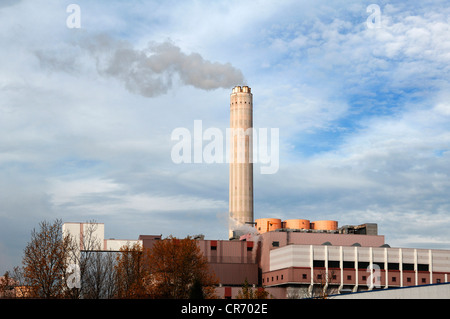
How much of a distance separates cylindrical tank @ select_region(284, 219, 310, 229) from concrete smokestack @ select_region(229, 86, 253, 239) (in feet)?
42.0

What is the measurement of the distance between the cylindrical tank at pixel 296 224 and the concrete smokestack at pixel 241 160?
12.8 meters

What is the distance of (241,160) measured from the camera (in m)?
153

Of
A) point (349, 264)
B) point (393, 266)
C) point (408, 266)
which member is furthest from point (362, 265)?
point (408, 266)

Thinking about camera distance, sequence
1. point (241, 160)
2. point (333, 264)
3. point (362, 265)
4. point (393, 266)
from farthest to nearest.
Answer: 1. point (241, 160)
2. point (393, 266)
3. point (362, 265)
4. point (333, 264)

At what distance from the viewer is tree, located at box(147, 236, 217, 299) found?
7556cm

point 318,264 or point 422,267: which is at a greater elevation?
point 318,264

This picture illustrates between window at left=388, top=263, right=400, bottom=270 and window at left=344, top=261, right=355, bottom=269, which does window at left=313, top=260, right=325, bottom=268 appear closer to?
window at left=344, top=261, right=355, bottom=269

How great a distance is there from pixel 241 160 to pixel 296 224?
23.1 m

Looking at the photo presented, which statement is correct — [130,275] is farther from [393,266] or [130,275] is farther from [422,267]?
[422,267]

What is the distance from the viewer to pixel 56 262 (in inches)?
2562

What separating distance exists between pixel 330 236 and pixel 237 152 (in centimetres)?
4714

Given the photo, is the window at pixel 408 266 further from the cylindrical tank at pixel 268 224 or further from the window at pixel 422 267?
the cylindrical tank at pixel 268 224
